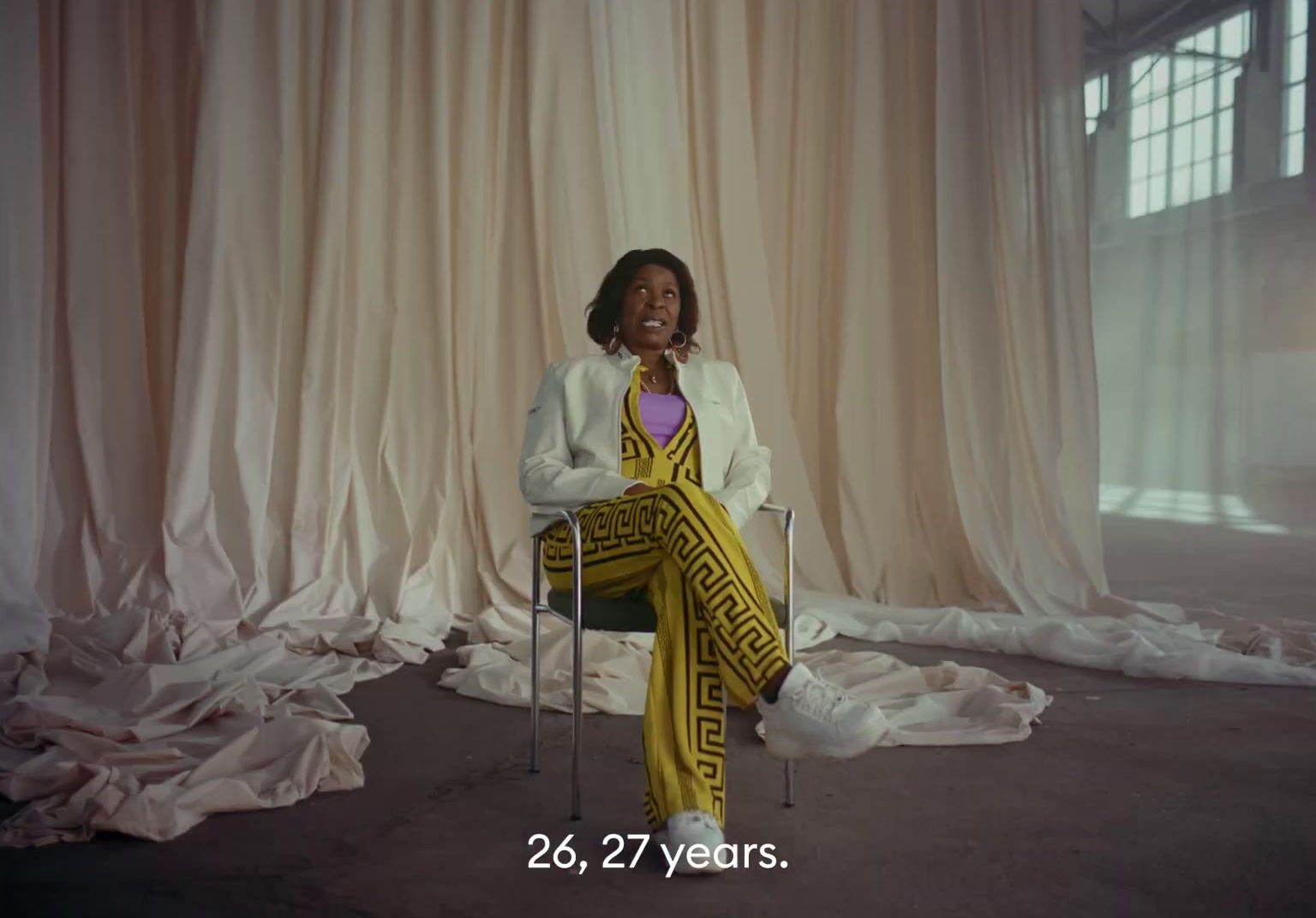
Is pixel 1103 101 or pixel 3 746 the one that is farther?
pixel 1103 101

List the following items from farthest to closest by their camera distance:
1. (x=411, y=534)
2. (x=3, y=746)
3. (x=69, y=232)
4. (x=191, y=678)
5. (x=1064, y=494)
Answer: (x=1064, y=494) < (x=411, y=534) < (x=69, y=232) < (x=191, y=678) < (x=3, y=746)

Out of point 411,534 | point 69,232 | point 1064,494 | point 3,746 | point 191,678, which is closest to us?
point 3,746

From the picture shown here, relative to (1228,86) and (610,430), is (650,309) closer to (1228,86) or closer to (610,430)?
(610,430)

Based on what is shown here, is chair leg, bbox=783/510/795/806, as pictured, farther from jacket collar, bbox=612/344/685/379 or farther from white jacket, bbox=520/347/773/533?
jacket collar, bbox=612/344/685/379

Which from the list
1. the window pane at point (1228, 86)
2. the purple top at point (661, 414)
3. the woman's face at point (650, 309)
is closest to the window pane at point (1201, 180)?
the window pane at point (1228, 86)

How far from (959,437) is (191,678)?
2.65 metres

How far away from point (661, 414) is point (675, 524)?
0.52 meters

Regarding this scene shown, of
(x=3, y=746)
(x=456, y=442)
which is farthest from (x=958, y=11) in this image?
(x=3, y=746)

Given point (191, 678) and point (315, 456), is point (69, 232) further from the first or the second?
point (191, 678)

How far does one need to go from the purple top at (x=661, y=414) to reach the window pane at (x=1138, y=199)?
280cm

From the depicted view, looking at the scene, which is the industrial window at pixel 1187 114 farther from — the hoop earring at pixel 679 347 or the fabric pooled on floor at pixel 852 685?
the hoop earring at pixel 679 347

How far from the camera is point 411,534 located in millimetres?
3895

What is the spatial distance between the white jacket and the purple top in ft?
0.10

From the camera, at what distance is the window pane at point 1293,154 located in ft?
14.2
